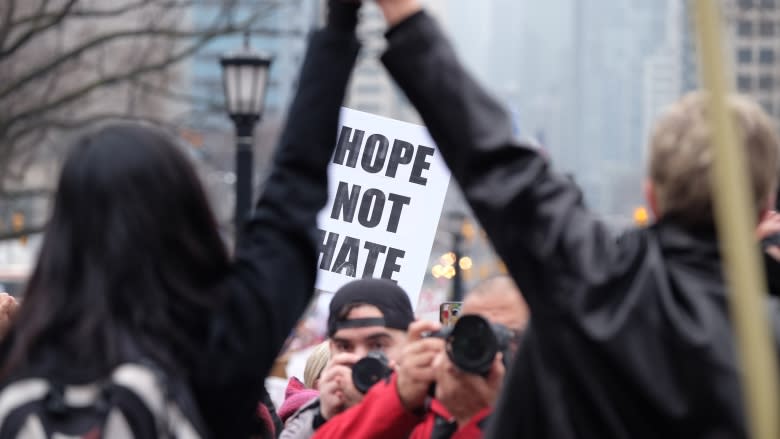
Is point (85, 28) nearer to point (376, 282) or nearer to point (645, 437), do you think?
point (376, 282)

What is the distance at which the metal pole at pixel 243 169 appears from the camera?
538 inches

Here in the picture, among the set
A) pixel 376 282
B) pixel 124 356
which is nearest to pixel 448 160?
pixel 124 356

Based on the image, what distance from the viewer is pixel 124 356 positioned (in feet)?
8.97

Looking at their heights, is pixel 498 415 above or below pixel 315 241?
below

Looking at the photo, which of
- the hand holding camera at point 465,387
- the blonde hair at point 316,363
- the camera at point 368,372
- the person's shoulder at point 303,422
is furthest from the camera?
the blonde hair at point 316,363

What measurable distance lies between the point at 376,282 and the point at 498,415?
1.68 metres

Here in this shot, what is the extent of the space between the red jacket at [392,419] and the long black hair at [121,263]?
0.73 metres

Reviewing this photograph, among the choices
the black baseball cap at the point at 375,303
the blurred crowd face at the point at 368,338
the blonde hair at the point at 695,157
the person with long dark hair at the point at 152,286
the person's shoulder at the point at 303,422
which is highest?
the blonde hair at the point at 695,157

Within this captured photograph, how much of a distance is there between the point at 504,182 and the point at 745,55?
409ft

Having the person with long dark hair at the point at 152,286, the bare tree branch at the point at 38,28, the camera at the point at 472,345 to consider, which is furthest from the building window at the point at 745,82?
the person with long dark hair at the point at 152,286

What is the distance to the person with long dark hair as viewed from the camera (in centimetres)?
278

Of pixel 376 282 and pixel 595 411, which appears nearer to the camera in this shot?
pixel 595 411

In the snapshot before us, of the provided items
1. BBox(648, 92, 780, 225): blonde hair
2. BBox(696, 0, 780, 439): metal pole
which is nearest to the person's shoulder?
BBox(648, 92, 780, 225): blonde hair

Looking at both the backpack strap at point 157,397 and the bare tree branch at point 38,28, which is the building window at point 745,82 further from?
the backpack strap at point 157,397
